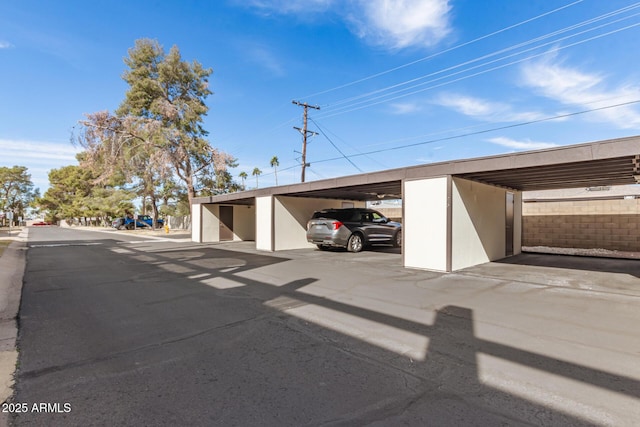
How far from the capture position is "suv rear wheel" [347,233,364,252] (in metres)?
12.5

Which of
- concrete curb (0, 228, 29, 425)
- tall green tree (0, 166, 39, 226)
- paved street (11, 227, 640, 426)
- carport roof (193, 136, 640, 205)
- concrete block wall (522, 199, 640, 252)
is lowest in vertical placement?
concrete curb (0, 228, 29, 425)

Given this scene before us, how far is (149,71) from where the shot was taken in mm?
28562

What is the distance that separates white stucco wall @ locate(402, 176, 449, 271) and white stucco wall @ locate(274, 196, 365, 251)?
621 cm

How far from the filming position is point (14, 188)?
6406 centimetres

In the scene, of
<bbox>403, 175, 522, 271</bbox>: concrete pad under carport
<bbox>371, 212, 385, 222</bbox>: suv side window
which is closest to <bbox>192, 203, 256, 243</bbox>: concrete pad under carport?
<bbox>371, 212, 385, 222</bbox>: suv side window

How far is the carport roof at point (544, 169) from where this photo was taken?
19.6 feet

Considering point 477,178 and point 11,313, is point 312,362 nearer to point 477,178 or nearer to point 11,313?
point 11,313

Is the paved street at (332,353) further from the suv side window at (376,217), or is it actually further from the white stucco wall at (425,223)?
the suv side window at (376,217)

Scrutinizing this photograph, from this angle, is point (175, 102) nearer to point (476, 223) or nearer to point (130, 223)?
point (130, 223)

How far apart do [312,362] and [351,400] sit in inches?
29.4

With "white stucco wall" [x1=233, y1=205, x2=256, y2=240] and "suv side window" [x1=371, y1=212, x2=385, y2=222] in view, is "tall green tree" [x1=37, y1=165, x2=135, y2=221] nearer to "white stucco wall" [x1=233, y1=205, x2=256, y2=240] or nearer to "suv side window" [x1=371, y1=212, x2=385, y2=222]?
"white stucco wall" [x1=233, y1=205, x2=256, y2=240]

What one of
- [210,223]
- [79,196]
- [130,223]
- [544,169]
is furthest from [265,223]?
[79,196]

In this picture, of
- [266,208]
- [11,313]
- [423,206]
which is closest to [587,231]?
[423,206]

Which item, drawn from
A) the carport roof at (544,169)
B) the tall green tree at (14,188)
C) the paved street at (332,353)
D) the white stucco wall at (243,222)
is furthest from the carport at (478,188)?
the tall green tree at (14,188)
